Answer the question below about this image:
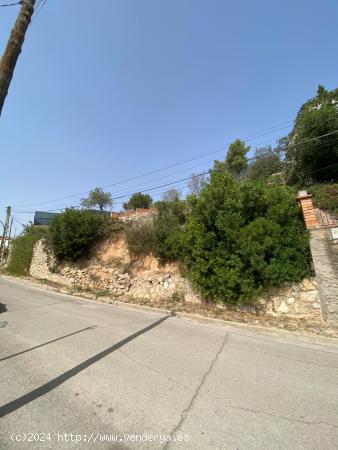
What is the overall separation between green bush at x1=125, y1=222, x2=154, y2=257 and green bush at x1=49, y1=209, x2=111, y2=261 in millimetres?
2895

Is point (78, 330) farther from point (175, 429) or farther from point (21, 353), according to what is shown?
point (175, 429)

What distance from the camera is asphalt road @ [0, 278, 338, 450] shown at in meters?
2.42

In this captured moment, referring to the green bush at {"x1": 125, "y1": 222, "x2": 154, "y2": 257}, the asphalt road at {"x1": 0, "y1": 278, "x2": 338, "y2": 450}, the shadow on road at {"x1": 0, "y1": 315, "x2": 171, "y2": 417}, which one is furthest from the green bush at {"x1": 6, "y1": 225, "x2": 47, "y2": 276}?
the shadow on road at {"x1": 0, "y1": 315, "x2": 171, "y2": 417}

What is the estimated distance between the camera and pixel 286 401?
3094 millimetres

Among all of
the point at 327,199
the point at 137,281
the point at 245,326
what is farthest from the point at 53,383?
the point at 327,199

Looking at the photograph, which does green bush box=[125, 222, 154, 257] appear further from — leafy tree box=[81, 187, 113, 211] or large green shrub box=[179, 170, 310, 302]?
leafy tree box=[81, 187, 113, 211]

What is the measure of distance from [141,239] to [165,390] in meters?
9.87

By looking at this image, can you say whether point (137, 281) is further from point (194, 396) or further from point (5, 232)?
point (5, 232)

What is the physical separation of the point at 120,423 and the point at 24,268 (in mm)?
22654

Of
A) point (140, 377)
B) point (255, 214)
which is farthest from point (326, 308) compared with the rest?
point (140, 377)

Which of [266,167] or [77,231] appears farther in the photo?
[266,167]

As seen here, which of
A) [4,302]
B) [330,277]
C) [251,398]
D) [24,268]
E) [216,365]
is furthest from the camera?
[24,268]

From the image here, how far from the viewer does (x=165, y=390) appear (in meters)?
3.29

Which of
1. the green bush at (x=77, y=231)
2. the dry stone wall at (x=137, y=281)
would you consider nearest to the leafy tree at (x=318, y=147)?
the dry stone wall at (x=137, y=281)
